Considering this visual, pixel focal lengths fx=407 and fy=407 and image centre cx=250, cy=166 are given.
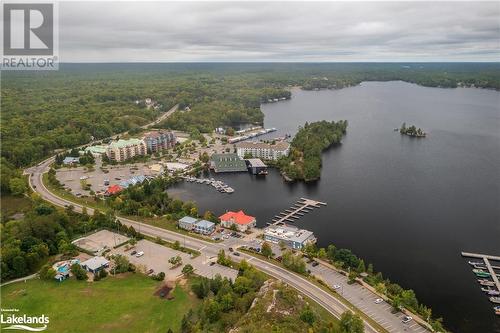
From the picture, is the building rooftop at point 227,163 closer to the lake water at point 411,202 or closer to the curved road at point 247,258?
the lake water at point 411,202

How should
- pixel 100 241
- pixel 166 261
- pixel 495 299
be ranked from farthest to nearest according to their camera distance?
1. pixel 100 241
2. pixel 166 261
3. pixel 495 299

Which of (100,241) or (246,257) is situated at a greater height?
(246,257)

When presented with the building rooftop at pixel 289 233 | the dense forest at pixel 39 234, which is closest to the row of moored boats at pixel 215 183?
the building rooftop at pixel 289 233

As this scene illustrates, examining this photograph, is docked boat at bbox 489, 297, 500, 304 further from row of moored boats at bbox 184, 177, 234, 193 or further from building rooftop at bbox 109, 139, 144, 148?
building rooftop at bbox 109, 139, 144, 148

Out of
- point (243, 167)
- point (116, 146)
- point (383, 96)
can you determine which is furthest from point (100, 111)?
point (383, 96)

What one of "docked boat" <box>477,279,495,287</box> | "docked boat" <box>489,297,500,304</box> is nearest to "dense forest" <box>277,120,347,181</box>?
"docked boat" <box>477,279,495,287</box>

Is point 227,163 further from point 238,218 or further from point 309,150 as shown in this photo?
point 238,218

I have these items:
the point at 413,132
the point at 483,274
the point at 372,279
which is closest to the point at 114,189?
the point at 372,279
